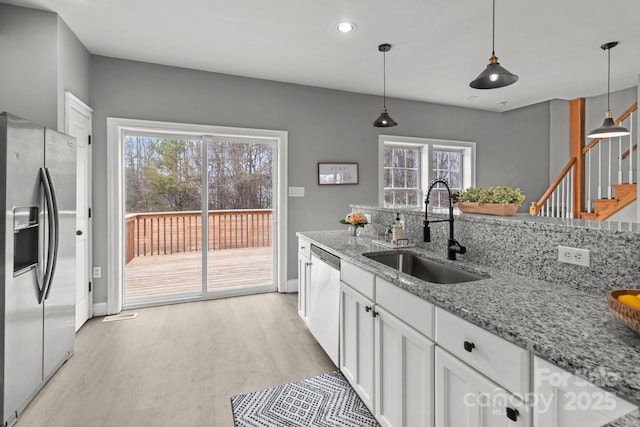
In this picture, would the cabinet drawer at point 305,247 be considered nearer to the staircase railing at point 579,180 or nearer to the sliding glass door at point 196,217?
the sliding glass door at point 196,217

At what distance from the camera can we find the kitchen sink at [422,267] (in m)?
1.80

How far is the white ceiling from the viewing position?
2537 millimetres

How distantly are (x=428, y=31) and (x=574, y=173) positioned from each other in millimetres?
3639

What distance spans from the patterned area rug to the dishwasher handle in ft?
2.64

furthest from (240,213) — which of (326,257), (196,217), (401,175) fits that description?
(401,175)

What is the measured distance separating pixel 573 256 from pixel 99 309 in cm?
407

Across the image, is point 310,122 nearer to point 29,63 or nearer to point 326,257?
point 326,257

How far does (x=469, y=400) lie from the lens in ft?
3.52

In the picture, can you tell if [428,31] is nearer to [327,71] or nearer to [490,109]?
[327,71]

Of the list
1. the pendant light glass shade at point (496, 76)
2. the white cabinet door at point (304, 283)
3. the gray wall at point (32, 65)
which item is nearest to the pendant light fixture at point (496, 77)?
the pendant light glass shade at point (496, 76)

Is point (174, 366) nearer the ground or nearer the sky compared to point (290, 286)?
nearer the ground

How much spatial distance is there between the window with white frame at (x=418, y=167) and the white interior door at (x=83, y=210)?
142 inches

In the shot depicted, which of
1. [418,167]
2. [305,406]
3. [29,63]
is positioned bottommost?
[305,406]

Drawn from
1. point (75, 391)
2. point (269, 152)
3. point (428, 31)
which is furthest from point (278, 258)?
point (428, 31)
